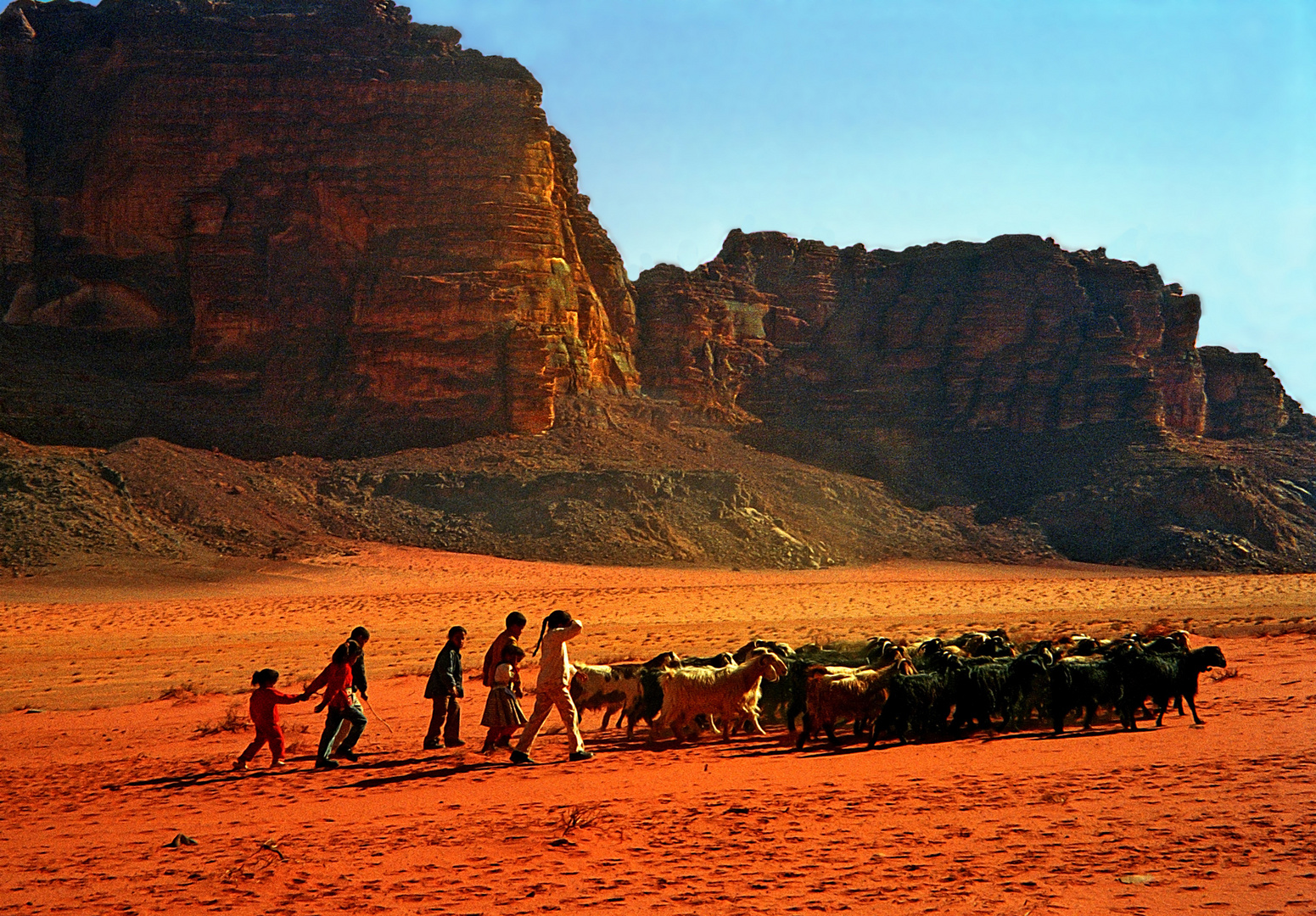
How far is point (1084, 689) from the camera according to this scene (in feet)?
44.9

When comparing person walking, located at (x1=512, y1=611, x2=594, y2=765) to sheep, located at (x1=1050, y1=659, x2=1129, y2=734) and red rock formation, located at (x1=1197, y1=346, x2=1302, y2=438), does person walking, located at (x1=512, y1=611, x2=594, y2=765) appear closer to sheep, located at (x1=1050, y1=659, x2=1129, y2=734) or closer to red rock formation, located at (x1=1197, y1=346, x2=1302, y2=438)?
sheep, located at (x1=1050, y1=659, x2=1129, y2=734)

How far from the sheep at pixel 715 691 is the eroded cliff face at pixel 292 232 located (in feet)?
186

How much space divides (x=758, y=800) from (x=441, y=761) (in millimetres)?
4258

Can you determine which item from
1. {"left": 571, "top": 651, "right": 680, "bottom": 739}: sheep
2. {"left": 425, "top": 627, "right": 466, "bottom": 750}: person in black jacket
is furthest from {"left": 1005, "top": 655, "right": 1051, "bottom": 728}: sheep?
{"left": 425, "top": 627, "right": 466, "bottom": 750}: person in black jacket

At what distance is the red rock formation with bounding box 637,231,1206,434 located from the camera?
8894 centimetres

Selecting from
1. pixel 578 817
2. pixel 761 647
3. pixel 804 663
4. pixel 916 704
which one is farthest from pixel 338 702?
pixel 916 704

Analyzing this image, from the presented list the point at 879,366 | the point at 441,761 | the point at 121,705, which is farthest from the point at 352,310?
the point at 441,761

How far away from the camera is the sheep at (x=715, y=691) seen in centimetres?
1373

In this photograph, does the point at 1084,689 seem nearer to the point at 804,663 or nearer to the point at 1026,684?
the point at 1026,684

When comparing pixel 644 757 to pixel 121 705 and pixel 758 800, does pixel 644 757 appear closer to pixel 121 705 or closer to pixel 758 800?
pixel 758 800

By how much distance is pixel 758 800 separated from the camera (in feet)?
33.6

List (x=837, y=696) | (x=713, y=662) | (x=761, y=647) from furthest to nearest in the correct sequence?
(x=713, y=662) < (x=761, y=647) < (x=837, y=696)

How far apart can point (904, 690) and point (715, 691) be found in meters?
2.33

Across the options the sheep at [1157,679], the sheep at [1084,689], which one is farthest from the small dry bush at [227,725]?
the sheep at [1157,679]
